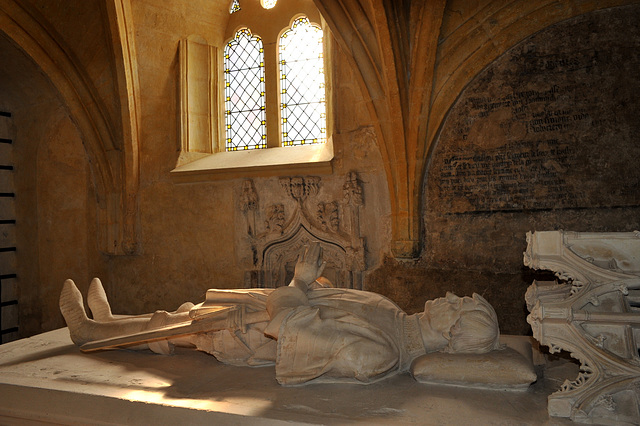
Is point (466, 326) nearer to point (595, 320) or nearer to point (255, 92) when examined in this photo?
point (595, 320)

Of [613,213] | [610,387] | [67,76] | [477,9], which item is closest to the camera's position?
[610,387]

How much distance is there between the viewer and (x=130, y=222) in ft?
26.9

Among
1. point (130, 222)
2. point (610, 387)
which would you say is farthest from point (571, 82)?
point (130, 222)

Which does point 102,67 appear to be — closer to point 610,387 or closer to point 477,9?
point 477,9

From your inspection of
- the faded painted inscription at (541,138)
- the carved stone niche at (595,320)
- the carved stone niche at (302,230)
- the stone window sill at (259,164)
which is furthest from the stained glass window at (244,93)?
the carved stone niche at (595,320)

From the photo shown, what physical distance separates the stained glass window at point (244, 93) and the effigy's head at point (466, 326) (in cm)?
575

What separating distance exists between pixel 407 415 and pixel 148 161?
6.76 metres

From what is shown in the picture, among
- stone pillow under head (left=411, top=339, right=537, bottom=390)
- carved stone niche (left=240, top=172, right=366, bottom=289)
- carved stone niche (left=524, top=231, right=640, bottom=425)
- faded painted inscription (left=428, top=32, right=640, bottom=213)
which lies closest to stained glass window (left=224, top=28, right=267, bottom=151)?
carved stone niche (left=240, top=172, right=366, bottom=289)

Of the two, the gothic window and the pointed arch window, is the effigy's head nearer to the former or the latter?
the pointed arch window

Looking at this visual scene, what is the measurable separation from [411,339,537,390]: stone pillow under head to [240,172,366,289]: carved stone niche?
12.6 ft

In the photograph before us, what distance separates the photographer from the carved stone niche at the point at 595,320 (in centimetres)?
242

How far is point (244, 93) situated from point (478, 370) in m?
6.76

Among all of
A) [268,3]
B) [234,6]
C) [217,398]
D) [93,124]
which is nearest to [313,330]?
[217,398]

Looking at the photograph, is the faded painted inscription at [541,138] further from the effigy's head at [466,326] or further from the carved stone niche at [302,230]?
the effigy's head at [466,326]
